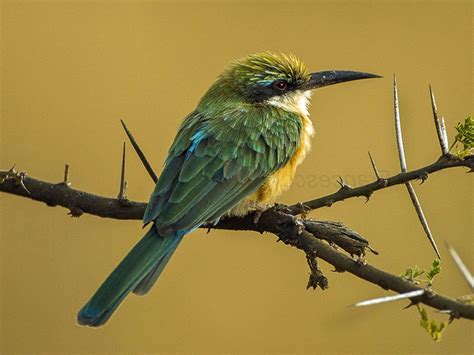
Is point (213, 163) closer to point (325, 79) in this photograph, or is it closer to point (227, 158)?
point (227, 158)

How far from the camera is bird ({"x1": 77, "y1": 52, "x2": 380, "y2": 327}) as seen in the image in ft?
7.87

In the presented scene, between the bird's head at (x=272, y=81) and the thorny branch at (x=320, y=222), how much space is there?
2.02ft

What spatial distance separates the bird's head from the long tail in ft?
3.04

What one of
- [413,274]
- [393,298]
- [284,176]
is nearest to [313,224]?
[413,274]

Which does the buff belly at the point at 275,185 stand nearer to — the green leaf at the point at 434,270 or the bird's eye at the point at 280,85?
the bird's eye at the point at 280,85

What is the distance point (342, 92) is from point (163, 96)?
3.53ft

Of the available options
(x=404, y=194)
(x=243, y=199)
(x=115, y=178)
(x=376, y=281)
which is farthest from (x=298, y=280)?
(x=376, y=281)

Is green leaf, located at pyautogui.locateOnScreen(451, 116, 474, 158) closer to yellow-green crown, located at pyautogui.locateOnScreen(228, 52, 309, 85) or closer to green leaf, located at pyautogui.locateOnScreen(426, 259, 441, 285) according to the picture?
green leaf, located at pyautogui.locateOnScreen(426, 259, 441, 285)

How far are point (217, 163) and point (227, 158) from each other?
0.16 ft

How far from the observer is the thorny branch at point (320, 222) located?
5.65 feet

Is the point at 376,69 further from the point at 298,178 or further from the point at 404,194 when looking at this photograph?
the point at 298,178

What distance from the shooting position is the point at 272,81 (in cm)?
327

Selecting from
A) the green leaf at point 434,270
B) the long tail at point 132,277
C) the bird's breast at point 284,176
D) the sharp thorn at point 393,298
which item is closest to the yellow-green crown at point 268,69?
the bird's breast at point 284,176

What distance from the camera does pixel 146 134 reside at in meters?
4.40
